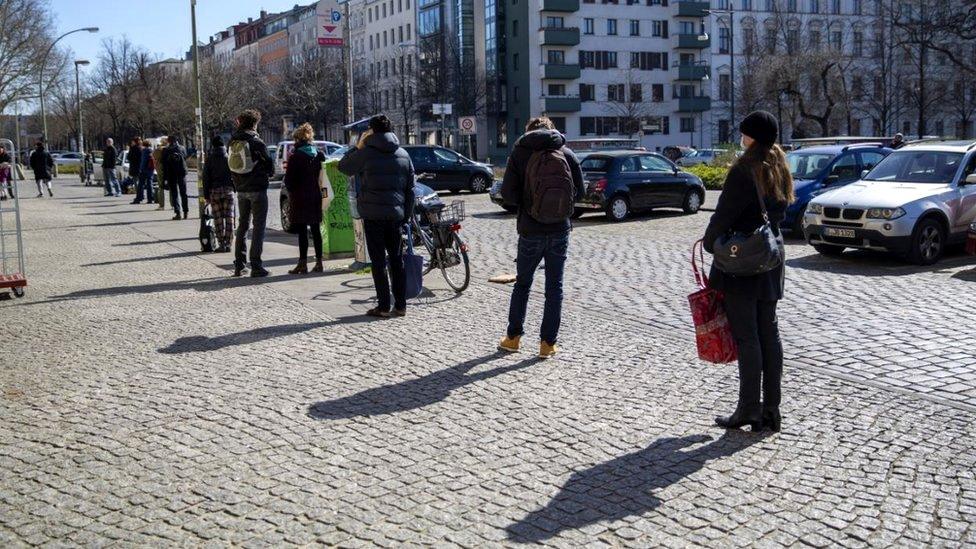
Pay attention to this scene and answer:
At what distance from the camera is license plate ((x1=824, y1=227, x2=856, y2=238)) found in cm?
1468

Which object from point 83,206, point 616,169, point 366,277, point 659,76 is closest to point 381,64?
point 659,76

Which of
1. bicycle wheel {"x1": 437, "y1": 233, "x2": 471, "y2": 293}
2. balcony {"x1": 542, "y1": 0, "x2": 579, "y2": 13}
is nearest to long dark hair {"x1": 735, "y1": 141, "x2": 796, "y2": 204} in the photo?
bicycle wheel {"x1": 437, "y1": 233, "x2": 471, "y2": 293}

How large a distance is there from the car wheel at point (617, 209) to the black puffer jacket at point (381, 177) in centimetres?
1336

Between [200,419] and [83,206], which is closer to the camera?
[200,419]

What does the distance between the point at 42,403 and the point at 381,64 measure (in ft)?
331

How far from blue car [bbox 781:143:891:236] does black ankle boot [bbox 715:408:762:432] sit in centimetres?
1339

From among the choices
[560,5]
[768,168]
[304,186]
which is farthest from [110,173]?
[560,5]

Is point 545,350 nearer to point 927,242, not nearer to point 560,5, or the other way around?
point 927,242

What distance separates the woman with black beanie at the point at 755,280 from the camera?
19.3 ft

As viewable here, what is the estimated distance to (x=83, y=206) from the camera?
3203cm

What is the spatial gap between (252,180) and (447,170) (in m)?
21.9

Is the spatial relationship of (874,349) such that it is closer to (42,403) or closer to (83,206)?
(42,403)

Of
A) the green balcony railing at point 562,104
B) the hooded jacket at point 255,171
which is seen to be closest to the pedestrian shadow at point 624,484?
the hooded jacket at point 255,171

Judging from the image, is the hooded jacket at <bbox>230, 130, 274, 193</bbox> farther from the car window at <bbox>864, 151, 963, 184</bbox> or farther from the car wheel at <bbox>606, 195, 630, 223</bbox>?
the car wheel at <bbox>606, 195, 630, 223</bbox>
